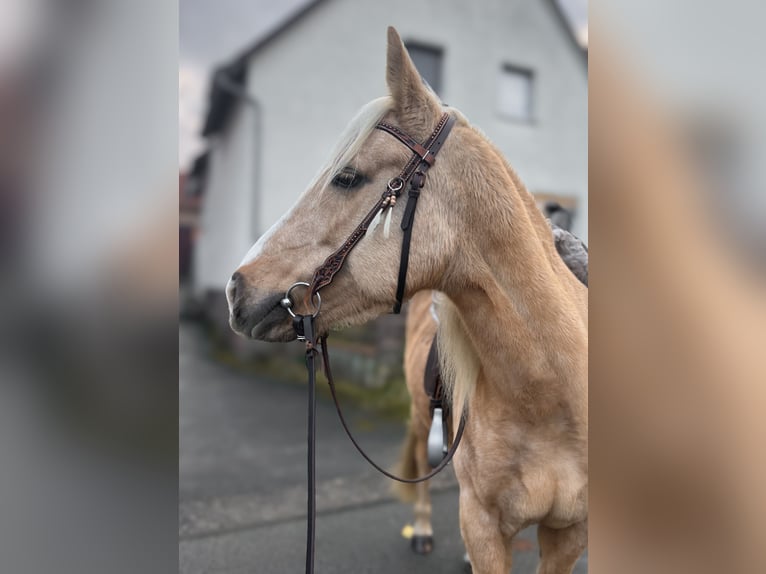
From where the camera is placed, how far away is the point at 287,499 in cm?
336

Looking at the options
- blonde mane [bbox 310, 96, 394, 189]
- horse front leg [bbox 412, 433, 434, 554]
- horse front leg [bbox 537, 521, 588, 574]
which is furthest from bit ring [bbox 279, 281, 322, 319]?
horse front leg [bbox 412, 433, 434, 554]

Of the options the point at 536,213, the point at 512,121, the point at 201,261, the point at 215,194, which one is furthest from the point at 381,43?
the point at 536,213

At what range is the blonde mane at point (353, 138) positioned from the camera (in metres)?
1.22

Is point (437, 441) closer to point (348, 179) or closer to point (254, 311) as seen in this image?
point (254, 311)

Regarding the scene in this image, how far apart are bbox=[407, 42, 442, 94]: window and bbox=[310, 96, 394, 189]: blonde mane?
18.5 feet

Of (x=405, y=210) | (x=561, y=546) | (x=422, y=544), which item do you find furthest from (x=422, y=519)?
(x=405, y=210)

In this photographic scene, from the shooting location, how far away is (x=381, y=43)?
6.47m

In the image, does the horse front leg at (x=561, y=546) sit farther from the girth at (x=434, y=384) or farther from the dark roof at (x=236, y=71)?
the dark roof at (x=236, y=71)

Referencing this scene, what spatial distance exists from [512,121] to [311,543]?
6.87 metres

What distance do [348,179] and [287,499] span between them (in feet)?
9.23

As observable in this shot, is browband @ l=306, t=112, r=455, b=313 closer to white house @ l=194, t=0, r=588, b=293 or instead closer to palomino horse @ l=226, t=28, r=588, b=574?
palomino horse @ l=226, t=28, r=588, b=574

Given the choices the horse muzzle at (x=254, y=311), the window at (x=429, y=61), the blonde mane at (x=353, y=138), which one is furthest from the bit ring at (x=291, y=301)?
the window at (x=429, y=61)
